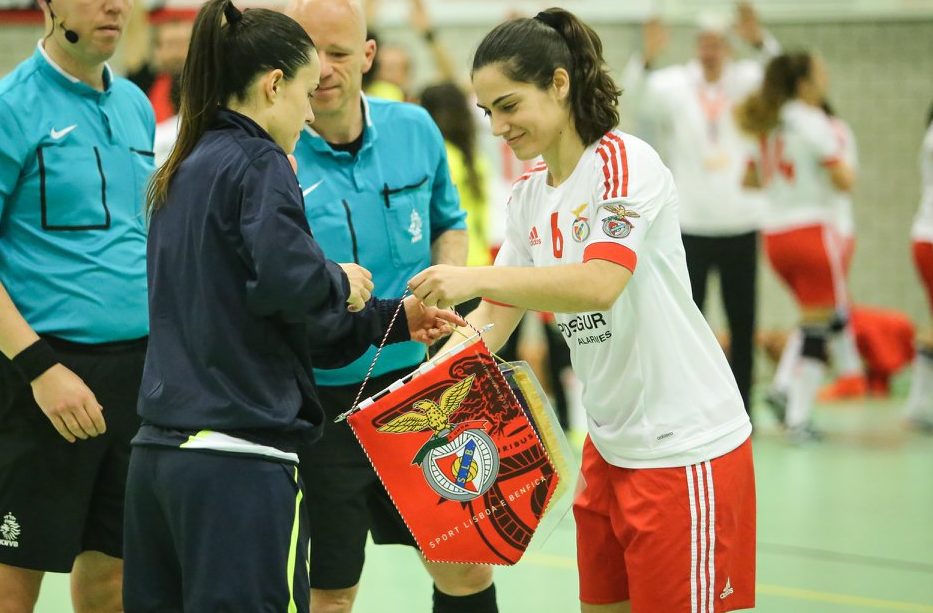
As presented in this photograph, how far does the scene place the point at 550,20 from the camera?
276cm

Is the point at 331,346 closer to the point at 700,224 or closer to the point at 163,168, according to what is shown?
the point at 163,168

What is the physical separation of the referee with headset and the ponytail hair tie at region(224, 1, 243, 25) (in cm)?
90

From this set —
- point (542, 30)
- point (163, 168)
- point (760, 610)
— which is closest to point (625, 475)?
point (542, 30)

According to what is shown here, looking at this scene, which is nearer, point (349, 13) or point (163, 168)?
point (163, 168)

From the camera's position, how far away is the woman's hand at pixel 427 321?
8.78 ft

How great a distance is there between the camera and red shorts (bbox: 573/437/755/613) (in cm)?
264

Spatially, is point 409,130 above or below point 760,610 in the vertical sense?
above

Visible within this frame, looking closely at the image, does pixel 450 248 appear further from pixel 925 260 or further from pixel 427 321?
pixel 925 260

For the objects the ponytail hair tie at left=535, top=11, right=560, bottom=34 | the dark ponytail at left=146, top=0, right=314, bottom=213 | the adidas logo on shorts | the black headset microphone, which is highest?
the black headset microphone

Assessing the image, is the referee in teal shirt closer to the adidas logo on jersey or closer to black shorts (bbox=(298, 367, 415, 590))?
black shorts (bbox=(298, 367, 415, 590))

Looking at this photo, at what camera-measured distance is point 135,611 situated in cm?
243

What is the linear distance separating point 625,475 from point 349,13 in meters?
1.32

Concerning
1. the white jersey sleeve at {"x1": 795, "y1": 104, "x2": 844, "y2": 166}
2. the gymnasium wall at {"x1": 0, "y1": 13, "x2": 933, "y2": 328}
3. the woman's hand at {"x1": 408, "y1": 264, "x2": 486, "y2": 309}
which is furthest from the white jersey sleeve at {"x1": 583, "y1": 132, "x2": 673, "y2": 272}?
the gymnasium wall at {"x1": 0, "y1": 13, "x2": 933, "y2": 328}

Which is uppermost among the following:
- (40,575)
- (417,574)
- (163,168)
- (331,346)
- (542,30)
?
(542,30)
